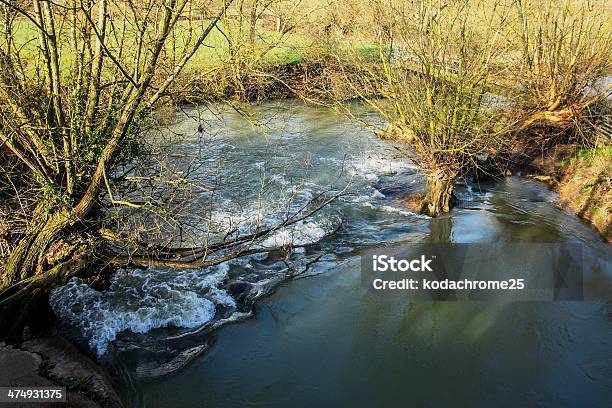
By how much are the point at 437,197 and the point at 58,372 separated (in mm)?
8384

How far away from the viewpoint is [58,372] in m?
5.95

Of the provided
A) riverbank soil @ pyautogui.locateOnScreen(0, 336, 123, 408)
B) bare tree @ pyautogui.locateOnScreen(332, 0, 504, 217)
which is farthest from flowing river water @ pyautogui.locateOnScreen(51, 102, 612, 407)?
bare tree @ pyautogui.locateOnScreen(332, 0, 504, 217)

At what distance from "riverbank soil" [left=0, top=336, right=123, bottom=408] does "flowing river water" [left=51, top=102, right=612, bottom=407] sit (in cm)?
57

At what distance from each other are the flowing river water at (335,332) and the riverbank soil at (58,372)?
568mm

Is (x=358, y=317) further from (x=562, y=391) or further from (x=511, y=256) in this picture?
(x=511, y=256)

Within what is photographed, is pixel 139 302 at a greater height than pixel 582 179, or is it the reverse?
pixel 582 179

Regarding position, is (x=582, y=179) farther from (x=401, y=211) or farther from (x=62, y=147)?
Answer: (x=62, y=147)

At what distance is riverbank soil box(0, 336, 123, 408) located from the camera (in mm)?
5566

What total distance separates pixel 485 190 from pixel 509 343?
20.9 ft

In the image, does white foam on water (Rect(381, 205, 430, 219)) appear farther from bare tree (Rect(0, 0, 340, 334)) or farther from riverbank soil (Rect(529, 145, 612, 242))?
bare tree (Rect(0, 0, 340, 334))

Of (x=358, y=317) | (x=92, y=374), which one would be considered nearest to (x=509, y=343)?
(x=358, y=317)

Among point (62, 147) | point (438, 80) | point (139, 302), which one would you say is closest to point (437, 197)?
point (438, 80)

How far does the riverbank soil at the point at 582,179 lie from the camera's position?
10836 millimetres

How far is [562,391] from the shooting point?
6.62 metres
